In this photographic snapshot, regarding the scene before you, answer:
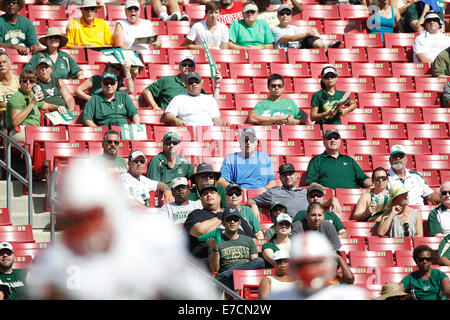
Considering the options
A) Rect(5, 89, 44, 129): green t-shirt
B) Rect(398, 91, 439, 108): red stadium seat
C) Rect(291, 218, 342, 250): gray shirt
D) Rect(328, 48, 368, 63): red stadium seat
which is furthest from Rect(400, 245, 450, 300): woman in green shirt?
Rect(328, 48, 368, 63): red stadium seat

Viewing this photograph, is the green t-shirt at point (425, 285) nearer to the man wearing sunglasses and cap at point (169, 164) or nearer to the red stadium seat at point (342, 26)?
the man wearing sunglasses and cap at point (169, 164)

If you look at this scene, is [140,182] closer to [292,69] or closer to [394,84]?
[292,69]

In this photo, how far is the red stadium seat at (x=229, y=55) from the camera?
12.9m

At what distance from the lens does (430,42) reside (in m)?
13.6

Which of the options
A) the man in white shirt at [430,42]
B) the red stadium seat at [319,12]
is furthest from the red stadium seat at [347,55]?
the red stadium seat at [319,12]

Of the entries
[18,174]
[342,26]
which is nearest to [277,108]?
[342,26]

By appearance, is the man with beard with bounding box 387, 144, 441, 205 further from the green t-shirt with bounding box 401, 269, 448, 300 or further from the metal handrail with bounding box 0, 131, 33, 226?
the metal handrail with bounding box 0, 131, 33, 226

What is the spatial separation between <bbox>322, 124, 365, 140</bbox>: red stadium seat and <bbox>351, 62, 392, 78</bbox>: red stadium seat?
145 centimetres

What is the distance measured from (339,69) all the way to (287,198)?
362cm

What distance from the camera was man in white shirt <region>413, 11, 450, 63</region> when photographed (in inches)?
532

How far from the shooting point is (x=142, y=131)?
435 inches

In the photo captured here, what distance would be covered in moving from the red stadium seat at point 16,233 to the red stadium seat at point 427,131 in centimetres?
530

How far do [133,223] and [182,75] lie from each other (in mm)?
8836
